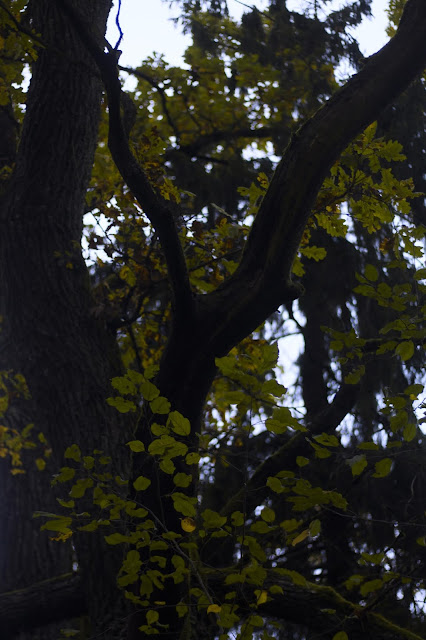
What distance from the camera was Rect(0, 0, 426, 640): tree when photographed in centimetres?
237

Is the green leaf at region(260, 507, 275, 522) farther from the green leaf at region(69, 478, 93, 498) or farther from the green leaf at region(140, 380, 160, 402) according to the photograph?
the green leaf at region(69, 478, 93, 498)

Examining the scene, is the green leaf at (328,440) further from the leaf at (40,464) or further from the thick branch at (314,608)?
the leaf at (40,464)

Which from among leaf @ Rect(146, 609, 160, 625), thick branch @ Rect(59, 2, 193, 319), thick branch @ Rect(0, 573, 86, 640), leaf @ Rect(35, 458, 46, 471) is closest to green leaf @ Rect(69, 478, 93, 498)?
leaf @ Rect(146, 609, 160, 625)

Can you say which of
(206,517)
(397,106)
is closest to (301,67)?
(397,106)

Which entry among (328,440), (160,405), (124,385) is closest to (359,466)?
(328,440)

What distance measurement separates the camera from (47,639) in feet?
16.3

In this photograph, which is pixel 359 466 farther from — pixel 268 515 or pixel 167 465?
pixel 167 465

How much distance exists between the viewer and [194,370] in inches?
115

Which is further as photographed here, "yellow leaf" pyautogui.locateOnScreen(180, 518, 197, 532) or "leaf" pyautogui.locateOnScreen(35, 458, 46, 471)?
"leaf" pyautogui.locateOnScreen(35, 458, 46, 471)

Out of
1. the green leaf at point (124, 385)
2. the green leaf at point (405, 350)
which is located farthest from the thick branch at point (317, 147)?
the green leaf at point (124, 385)

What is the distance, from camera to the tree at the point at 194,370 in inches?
93.3

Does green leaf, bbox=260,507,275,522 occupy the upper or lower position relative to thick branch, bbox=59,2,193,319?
lower

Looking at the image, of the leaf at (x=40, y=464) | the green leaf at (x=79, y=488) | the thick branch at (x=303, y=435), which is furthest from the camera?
the leaf at (x=40, y=464)

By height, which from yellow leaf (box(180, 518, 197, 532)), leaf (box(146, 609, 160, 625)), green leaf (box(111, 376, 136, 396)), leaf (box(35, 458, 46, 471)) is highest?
leaf (box(35, 458, 46, 471))
